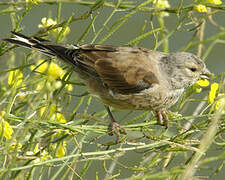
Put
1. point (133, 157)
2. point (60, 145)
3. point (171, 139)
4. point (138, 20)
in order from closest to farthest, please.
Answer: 1. point (171, 139)
2. point (60, 145)
3. point (133, 157)
4. point (138, 20)

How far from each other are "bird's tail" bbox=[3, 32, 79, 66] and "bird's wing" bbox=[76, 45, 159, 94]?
10 cm

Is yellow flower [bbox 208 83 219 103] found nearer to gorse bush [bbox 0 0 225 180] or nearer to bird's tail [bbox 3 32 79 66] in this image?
gorse bush [bbox 0 0 225 180]

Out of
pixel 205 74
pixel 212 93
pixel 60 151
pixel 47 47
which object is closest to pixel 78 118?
pixel 60 151

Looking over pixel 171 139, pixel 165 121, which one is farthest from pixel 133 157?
pixel 171 139

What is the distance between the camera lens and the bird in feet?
12.4

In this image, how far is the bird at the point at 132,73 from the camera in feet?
12.4

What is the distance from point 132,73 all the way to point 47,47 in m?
0.77

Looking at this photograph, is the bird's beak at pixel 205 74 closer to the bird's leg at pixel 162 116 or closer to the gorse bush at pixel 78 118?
the gorse bush at pixel 78 118

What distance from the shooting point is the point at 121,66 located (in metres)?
3.92

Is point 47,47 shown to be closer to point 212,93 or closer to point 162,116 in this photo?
point 162,116

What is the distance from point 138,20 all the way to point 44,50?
357 cm

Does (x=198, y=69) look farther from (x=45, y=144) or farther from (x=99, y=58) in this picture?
(x=45, y=144)

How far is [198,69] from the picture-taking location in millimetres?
3730

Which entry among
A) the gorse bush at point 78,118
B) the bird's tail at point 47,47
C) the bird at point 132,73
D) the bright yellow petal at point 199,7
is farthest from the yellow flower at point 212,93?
the bird's tail at point 47,47
